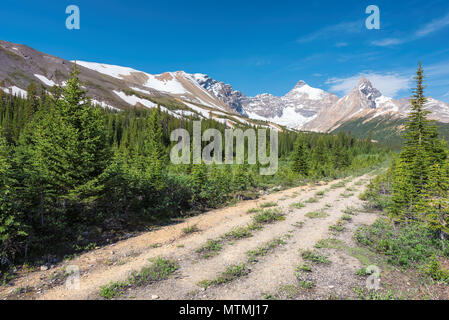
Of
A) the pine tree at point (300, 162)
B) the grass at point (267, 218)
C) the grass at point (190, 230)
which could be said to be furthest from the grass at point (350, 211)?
the pine tree at point (300, 162)

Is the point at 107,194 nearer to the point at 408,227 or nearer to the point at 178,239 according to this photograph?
the point at 178,239

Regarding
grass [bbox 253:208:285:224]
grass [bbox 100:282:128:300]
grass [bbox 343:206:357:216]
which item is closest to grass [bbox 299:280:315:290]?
grass [bbox 100:282:128:300]

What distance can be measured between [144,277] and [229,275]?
3001mm

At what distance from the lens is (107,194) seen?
1420 cm

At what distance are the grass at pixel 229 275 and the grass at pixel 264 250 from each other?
→ 0.91 m

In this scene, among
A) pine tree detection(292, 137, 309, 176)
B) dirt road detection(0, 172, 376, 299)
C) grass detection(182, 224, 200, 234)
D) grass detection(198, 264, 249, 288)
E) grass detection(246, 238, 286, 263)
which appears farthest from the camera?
pine tree detection(292, 137, 309, 176)

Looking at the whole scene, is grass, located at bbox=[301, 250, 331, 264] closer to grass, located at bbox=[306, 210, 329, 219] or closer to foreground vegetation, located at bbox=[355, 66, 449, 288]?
foreground vegetation, located at bbox=[355, 66, 449, 288]

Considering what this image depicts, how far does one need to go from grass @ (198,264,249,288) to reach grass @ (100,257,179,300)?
5.25 ft

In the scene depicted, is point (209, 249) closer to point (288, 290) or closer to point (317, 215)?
point (288, 290)

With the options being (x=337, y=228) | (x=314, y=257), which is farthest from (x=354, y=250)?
(x=337, y=228)

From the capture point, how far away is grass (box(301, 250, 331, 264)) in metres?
8.96
